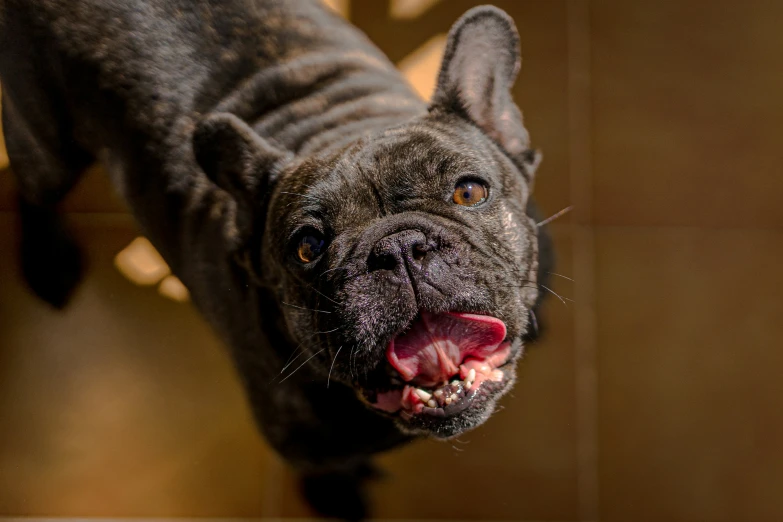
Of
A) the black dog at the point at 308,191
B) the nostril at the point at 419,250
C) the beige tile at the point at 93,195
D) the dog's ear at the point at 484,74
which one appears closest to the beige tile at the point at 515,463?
the black dog at the point at 308,191

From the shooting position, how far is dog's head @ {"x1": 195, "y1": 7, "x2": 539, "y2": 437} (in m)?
1.07

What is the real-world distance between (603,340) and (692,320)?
0.21 m

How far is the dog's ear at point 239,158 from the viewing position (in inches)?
48.8

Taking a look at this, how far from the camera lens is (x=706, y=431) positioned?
5.11 ft

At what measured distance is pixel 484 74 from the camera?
1265 millimetres

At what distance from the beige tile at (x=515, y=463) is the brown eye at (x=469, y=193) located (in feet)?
1.42

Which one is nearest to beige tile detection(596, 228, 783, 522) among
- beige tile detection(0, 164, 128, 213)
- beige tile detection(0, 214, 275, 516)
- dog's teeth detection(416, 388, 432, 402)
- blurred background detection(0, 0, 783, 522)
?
blurred background detection(0, 0, 783, 522)

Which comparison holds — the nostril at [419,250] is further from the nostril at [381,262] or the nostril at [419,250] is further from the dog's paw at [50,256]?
the dog's paw at [50,256]

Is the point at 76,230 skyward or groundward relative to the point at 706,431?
skyward

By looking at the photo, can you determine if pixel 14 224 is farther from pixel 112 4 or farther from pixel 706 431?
pixel 706 431

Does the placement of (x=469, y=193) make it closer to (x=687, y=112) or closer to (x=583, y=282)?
(x=583, y=282)

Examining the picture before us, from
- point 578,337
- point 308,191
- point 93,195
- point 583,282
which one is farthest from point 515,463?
point 93,195

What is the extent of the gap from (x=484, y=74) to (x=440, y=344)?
526mm

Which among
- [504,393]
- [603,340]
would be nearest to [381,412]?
[504,393]
